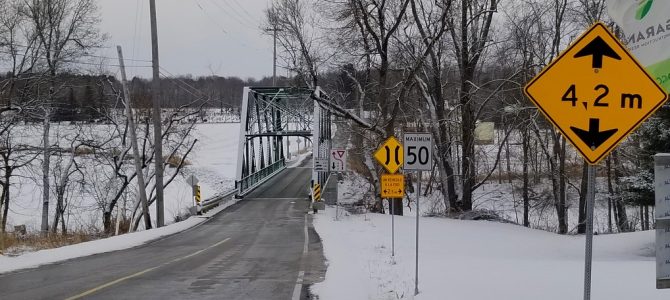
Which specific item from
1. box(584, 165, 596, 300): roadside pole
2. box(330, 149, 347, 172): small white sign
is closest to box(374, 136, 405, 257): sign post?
box(584, 165, 596, 300): roadside pole

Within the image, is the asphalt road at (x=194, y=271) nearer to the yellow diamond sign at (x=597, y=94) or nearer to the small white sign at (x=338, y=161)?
the small white sign at (x=338, y=161)

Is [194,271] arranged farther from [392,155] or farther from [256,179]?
[256,179]

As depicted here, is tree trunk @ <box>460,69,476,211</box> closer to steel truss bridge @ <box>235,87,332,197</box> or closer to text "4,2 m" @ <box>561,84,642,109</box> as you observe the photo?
steel truss bridge @ <box>235,87,332,197</box>

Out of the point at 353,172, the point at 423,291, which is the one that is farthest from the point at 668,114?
the point at 353,172

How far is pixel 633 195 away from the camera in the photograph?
→ 18.4 metres

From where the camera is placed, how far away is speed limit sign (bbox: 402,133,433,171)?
9.95 meters

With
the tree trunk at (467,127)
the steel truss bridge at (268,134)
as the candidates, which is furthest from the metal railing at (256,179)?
the tree trunk at (467,127)

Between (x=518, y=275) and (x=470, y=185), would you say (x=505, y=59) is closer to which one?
(x=470, y=185)

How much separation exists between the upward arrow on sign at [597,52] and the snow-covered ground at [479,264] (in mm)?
3014

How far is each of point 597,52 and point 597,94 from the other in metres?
0.33

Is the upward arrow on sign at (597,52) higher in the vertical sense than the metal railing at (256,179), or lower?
higher

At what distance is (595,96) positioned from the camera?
450 centimetres

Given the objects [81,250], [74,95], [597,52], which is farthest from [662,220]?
[74,95]

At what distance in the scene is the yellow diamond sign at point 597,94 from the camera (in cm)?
437
